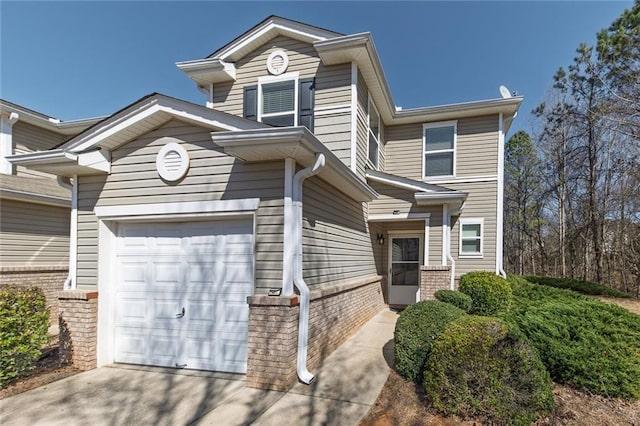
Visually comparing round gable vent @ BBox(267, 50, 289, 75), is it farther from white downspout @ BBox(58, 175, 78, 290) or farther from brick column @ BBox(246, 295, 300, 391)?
brick column @ BBox(246, 295, 300, 391)

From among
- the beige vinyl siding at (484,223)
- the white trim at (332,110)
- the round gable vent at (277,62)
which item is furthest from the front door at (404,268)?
the round gable vent at (277,62)

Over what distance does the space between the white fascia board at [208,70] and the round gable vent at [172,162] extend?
4.30m

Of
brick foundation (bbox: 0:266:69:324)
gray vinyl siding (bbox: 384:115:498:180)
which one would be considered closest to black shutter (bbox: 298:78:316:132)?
gray vinyl siding (bbox: 384:115:498:180)

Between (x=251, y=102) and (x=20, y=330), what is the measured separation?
21.1ft

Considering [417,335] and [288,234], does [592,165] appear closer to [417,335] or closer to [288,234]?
[417,335]

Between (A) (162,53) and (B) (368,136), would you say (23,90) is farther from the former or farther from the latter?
(B) (368,136)

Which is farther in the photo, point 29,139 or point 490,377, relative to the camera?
point 29,139

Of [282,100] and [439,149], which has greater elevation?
[282,100]

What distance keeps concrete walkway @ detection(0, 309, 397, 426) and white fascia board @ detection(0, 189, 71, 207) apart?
6522mm

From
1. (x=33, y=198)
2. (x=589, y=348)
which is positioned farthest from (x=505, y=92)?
(x=33, y=198)

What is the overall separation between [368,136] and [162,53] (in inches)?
336

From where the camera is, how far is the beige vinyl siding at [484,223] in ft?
33.4

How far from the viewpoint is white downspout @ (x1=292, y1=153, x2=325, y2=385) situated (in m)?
4.39

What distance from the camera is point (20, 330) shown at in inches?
174
